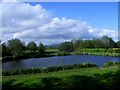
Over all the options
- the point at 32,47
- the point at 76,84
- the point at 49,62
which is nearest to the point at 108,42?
the point at 32,47

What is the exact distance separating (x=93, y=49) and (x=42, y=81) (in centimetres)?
6610

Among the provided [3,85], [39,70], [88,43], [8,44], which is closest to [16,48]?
[8,44]

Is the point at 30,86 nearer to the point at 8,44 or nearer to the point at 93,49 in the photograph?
the point at 8,44

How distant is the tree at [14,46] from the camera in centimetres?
5638

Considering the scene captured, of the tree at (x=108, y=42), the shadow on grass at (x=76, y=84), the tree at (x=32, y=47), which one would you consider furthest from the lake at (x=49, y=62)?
the tree at (x=108, y=42)

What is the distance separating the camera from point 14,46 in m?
57.1

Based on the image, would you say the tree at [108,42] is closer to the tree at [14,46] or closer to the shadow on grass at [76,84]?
the tree at [14,46]

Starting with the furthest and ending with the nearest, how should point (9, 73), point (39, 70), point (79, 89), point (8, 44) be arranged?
1. point (8, 44)
2. point (39, 70)
3. point (9, 73)
4. point (79, 89)

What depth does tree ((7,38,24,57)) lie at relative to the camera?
185ft

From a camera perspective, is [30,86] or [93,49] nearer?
[30,86]

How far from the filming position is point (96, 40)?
77.9m

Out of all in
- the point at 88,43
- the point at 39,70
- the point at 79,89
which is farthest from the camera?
the point at 88,43

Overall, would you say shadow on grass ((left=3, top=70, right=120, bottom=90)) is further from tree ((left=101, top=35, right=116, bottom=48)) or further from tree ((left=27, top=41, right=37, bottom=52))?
tree ((left=101, top=35, right=116, bottom=48))

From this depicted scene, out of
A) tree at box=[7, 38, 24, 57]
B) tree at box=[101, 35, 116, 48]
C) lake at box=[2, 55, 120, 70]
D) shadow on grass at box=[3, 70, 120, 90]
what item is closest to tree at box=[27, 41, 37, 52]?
tree at box=[7, 38, 24, 57]
